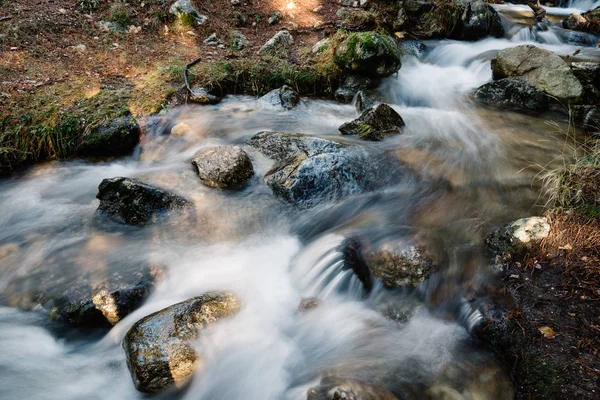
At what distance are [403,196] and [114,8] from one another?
8019mm

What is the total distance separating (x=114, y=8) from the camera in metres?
8.64

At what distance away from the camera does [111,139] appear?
5.96 m

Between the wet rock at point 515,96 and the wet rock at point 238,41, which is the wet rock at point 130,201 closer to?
the wet rock at point 238,41

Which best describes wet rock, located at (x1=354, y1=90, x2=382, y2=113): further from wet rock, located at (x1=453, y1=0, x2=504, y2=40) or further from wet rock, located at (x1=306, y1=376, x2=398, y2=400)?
wet rock, located at (x1=306, y1=376, x2=398, y2=400)

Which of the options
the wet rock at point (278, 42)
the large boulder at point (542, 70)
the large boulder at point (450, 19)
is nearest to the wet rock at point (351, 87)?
the wet rock at point (278, 42)

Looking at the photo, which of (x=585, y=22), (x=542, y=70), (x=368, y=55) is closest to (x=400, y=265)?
(x=368, y=55)

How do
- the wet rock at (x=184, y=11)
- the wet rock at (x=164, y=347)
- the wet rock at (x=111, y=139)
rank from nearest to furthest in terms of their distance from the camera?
1. the wet rock at (x=164, y=347)
2. the wet rock at (x=111, y=139)
3. the wet rock at (x=184, y=11)

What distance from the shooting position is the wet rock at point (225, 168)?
536cm

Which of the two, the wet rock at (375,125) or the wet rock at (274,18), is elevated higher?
the wet rock at (274,18)

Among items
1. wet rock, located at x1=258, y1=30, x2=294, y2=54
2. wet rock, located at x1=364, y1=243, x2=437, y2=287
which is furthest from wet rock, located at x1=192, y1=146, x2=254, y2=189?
wet rock, located at x1=258, y1=30, x2=294, y2=54

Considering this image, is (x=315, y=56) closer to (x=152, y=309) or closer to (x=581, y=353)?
(x=152, y=309)

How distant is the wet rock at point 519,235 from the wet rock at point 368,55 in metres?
4.69

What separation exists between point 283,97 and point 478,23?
634 cm

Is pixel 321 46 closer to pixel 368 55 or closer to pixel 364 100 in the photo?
pixel 368 55
